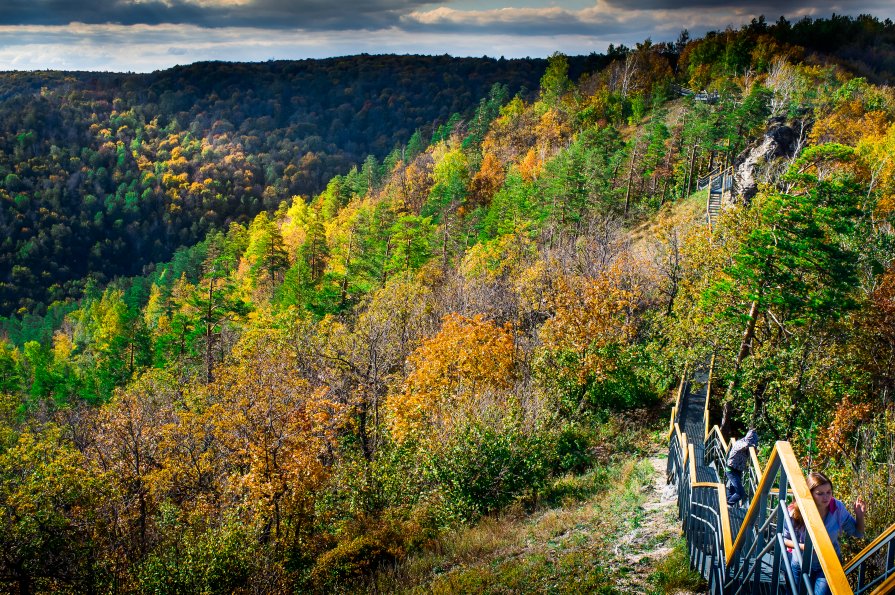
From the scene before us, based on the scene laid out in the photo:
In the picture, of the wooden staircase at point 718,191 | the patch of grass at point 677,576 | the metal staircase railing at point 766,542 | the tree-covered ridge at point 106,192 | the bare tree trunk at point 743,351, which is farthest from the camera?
the tree-covered ridge at point 106,192

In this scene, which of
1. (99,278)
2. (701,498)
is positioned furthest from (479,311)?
(99,278)

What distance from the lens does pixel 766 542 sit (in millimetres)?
5980

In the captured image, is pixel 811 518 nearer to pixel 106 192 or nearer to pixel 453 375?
pixel 453 375

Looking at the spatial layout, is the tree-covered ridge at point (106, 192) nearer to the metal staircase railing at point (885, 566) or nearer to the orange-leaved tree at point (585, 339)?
the orange-leaved tree at point (585, 339)

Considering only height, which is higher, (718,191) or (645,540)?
(718,191)

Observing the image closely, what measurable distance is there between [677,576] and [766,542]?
3.33 metres

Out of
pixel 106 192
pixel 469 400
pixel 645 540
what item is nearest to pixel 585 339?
pixel 469 400

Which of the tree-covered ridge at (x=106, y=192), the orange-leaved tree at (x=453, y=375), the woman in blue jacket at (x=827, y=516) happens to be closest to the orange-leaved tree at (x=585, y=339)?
the orange-leaved tree at (x=453, y=375)

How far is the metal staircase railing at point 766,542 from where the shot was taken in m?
3.96

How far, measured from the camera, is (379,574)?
13414mm

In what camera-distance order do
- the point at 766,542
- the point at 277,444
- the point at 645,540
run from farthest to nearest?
the point at 277,444 < the point at 645,540 < the point at 766,542

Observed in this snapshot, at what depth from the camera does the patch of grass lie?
8586 mm

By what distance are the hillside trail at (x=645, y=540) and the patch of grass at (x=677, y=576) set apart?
125mm

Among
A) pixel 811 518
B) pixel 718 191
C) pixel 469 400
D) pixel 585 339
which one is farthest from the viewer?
pixel 718 191
